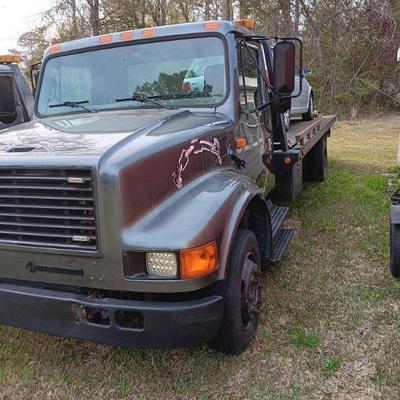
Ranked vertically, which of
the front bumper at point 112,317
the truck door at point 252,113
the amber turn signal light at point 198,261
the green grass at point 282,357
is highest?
the truck door at point 252,113

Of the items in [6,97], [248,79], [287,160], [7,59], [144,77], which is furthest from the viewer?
[7,59]

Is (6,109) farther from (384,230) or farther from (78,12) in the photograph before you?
(78,12)

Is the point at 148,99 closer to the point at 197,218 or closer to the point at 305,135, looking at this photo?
the point at 197,218

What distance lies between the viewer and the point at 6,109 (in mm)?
5430

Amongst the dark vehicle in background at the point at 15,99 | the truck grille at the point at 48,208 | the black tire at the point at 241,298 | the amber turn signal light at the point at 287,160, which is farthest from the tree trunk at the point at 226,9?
the truck grille at the point at 48,208

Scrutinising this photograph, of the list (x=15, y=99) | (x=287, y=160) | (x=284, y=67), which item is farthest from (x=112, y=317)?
(x=15, y=99)

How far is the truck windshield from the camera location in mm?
3639

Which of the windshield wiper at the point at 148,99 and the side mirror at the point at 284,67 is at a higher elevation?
the side mirror at the point at 284,67

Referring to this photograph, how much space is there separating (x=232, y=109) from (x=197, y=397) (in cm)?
199

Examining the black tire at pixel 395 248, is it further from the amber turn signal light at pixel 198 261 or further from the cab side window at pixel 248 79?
the amber turn signal light at pixel 198 261

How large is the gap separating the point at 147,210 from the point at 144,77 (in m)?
1.55

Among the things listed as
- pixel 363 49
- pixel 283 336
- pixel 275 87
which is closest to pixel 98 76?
pixel 275 87

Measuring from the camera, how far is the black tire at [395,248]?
12.9ft

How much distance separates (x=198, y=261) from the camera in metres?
2.46
